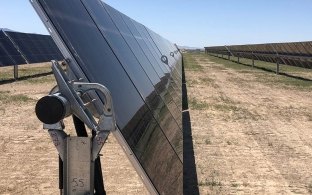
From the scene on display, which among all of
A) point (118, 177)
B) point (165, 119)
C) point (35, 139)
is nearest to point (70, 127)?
point (35, 139)

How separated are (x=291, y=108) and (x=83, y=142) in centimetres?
1129

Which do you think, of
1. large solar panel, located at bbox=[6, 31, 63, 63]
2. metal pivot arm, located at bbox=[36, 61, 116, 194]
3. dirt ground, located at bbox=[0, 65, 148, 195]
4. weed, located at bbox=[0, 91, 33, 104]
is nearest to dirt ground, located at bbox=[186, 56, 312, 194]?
dirt ground, located at bbox=[0, 65, 148, 195]

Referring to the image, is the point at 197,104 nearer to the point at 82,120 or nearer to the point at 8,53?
the point at 82,120

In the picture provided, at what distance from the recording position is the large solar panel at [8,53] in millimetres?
19734

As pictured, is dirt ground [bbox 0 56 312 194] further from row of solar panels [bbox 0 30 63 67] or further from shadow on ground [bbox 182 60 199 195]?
row of solar panels [bbox 0 30 63 67]

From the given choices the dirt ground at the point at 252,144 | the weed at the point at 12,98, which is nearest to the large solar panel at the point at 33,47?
the weed at the point at 12,98

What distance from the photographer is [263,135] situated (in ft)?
28.4

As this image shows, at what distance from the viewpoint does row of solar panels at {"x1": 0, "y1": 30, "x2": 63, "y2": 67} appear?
807 inches

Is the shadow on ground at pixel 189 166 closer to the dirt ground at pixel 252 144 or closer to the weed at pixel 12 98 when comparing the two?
the dirt ground at pixel 252 144

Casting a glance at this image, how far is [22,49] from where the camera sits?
23703 millimetres

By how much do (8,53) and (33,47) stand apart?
6.02 metres

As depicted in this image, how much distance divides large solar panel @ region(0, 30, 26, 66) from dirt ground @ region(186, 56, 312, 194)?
10.0 metres

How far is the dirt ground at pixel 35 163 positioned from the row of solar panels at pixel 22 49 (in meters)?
9.22

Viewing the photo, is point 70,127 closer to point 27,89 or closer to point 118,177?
point 118,177
